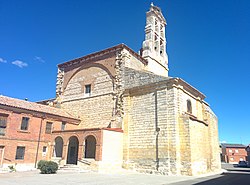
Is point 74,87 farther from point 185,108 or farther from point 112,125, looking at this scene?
point 185,108

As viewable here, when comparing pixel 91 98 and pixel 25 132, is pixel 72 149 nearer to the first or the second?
pixel 25 132

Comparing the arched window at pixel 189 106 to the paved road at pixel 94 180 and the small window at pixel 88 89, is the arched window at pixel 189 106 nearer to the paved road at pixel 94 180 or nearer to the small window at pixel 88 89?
the paved road at pixel 94 180

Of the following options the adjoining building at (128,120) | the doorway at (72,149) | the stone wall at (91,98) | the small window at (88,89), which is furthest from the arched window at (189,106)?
the doorway at (72,149)

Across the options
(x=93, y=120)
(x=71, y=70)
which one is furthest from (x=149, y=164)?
(x=71, y=70)

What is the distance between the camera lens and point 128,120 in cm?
2134

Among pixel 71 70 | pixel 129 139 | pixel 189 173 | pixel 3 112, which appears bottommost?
pixel 189 173

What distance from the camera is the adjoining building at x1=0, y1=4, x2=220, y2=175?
18312 millimetres

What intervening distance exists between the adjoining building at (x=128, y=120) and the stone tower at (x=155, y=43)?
0.17m

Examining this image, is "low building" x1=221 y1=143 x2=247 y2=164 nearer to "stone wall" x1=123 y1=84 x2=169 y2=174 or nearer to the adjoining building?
the adjoining building

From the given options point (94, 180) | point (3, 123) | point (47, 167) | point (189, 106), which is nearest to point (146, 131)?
point (189, 106)

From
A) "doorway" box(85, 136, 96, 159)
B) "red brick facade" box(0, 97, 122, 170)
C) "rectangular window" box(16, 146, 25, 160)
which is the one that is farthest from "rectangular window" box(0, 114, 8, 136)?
"doorway" box(85, 136, 96, 159)

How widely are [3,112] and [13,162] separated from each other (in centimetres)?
424

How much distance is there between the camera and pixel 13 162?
18734 mm

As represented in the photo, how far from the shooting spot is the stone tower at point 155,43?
28.1 metres
